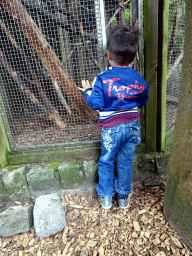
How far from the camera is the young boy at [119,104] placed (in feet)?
5.04

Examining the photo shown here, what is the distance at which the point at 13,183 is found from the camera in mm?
2178

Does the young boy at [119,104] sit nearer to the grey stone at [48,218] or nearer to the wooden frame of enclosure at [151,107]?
the wooden frame of enclosure at [151,107]

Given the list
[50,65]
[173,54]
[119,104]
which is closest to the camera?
[119,104]

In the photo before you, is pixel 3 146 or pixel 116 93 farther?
pixel 3 146

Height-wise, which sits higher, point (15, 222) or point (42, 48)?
point (42, 48)

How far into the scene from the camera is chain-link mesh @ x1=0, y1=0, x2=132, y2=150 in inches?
81.7

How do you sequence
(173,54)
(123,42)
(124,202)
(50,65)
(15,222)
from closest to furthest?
(123,42) → (15,222) → (124,202) → (50,65) → (173,54)

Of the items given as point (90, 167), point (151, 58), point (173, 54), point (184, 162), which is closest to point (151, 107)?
point (151, 58)

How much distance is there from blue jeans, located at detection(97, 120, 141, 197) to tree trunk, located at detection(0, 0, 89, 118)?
0.92 metres

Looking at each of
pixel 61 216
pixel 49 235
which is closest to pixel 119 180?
pixel 61 216

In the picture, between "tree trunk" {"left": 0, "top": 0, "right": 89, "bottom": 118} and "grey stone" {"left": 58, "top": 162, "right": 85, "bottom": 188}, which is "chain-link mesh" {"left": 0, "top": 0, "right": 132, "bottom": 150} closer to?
"tree trunk" {"left": 0, "top": 0, "right": 89, "bottom": 118}

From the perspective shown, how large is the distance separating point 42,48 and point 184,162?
1856mm

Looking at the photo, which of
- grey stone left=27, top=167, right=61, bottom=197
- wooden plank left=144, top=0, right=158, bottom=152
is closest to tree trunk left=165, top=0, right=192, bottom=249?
wooden plank left=144, top=0, right=158, bottom=152

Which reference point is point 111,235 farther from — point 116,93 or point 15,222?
point 116,93
